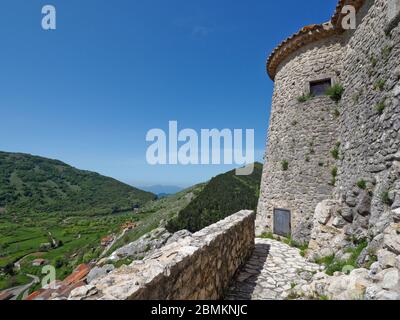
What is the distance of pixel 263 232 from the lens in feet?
35.9

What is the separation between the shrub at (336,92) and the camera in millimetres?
9273

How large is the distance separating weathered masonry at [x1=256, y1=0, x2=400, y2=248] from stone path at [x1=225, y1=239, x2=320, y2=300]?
138 cm

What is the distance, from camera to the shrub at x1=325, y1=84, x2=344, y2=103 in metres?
9.27

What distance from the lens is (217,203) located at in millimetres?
23438

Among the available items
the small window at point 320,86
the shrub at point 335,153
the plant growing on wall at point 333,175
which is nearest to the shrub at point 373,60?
the small window at point 320,86

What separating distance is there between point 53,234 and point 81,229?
9.08 metres

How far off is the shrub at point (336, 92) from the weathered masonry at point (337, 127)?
Answer: 0.05 meters

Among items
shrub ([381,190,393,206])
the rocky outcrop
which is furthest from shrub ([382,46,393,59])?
the rocky outcrop

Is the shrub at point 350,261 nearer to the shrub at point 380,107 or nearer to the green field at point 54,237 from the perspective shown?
the shrub at point 380,107

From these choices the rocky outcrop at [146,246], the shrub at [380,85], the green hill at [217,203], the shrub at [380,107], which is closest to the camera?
the shrub at [380,107]

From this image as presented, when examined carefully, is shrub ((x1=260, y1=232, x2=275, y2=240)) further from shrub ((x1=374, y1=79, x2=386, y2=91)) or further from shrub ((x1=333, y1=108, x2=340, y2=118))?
shrub ((x1=374, y1=79, x2=386, y2=91))
